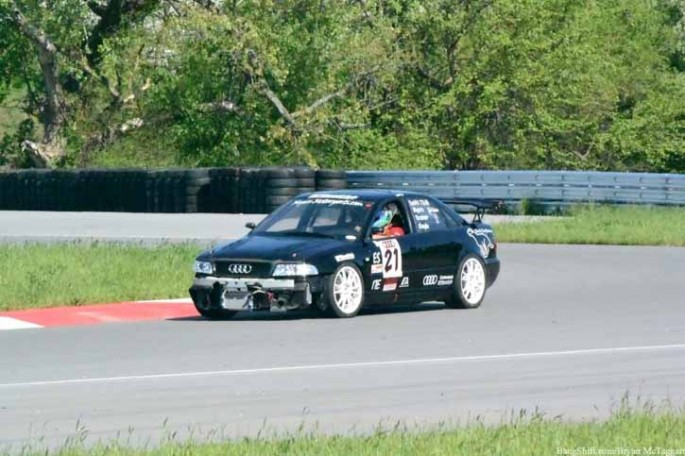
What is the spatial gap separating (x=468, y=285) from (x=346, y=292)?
1.82 meters

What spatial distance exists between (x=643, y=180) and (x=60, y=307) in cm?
1800

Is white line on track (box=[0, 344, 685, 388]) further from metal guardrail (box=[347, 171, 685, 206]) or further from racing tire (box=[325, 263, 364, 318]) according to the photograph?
metal guardrail (box=[347, 171, 685, 206])

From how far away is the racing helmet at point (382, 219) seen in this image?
1680 centimetres

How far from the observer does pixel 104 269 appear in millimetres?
19594

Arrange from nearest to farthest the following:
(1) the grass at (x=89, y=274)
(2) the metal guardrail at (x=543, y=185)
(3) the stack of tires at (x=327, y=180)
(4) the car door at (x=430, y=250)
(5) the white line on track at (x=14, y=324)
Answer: (5) the white line on track at (x=14, y=324), (4) the car door at (x=430, y=250), (1) the grass at (x=89, y=274), (2) the metal guardrail at (x=543, y=185), (3) the stack of tires at (x=327, y=180)

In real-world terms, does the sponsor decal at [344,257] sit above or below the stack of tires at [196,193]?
above

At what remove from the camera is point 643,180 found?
3266 centimetres

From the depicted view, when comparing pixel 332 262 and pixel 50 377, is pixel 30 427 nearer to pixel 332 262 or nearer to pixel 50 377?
pixel 50 377

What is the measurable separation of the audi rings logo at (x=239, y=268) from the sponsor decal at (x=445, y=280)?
2.28 m

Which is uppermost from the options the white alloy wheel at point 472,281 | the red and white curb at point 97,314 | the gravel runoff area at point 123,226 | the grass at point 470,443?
the grass at point 470,443

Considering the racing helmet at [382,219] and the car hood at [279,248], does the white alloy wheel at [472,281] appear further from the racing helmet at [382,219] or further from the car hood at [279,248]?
the car hood at [279,248]

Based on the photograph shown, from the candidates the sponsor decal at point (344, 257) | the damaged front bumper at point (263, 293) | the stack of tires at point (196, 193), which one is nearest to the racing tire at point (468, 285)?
the sponsor decal at point (344, 257)

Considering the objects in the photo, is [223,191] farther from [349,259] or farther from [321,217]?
[349,259]

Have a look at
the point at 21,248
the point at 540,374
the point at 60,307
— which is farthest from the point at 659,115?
the point at 540,374
